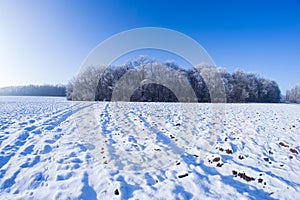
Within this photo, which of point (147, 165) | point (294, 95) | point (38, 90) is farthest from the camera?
point (38, 90)

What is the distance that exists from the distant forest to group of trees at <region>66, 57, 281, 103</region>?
3911cm

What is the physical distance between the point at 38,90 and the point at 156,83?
69621mm

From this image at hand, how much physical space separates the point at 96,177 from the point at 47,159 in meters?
1.63

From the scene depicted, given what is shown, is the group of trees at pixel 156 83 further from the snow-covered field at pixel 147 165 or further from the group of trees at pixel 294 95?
the group of trees at pixel 294 95

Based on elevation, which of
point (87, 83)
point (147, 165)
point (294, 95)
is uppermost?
point (87, 83)

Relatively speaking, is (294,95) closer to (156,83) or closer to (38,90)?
(156,83)

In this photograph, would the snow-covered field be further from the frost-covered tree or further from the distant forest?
the distant forest

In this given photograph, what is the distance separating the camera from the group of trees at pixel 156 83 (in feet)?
119

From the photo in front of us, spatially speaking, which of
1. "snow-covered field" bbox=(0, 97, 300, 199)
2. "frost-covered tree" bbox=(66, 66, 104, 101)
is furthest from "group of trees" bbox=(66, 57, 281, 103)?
"snow-covered field" bbox=(0, 97, 300, 199)

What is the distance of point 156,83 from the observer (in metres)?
37.5

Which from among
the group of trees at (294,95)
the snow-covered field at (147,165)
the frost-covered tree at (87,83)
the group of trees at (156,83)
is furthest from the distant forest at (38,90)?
the group of trees at (294,95)

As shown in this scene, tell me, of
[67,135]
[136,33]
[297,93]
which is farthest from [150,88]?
[297,93]

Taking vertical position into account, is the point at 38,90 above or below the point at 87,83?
below

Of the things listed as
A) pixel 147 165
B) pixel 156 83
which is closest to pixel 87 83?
pixel 156 83
